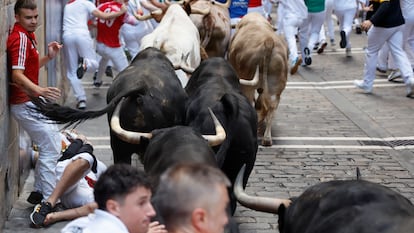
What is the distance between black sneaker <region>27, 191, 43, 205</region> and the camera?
7.92 meters

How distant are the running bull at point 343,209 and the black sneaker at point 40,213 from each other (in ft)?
9.63

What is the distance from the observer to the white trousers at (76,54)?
39.4 feet

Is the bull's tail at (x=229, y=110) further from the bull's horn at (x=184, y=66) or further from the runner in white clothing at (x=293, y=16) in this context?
the runner in white clothing at (x=293, y=16)

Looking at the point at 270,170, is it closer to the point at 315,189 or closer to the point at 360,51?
the point at 315,189

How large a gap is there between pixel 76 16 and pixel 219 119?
18.9 feet

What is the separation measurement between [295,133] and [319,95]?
9.35 feet

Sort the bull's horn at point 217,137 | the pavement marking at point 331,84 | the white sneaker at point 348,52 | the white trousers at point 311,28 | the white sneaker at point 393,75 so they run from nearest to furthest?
the bull's horn at point 217,137 < the pavement marking at point 331,84 < the white sneaker at point 393,75 < the white trousers at point 311,28 < the white sneaker at point 348,52

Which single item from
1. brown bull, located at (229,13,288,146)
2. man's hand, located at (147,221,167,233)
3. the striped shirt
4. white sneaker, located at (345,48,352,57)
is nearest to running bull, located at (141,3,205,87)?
brown bull, located at (229,13,288,146)

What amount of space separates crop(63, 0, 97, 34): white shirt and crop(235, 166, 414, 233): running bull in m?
7.52

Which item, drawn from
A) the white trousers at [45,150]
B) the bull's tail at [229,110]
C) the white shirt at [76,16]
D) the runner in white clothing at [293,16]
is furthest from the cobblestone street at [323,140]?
the white shirt at [76,16]

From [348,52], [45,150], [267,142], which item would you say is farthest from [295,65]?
[45,150]

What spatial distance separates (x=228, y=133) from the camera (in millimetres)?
7000

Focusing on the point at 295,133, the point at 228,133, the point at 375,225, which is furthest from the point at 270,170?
the point at 375,225

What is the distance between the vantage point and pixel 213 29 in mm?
12289
